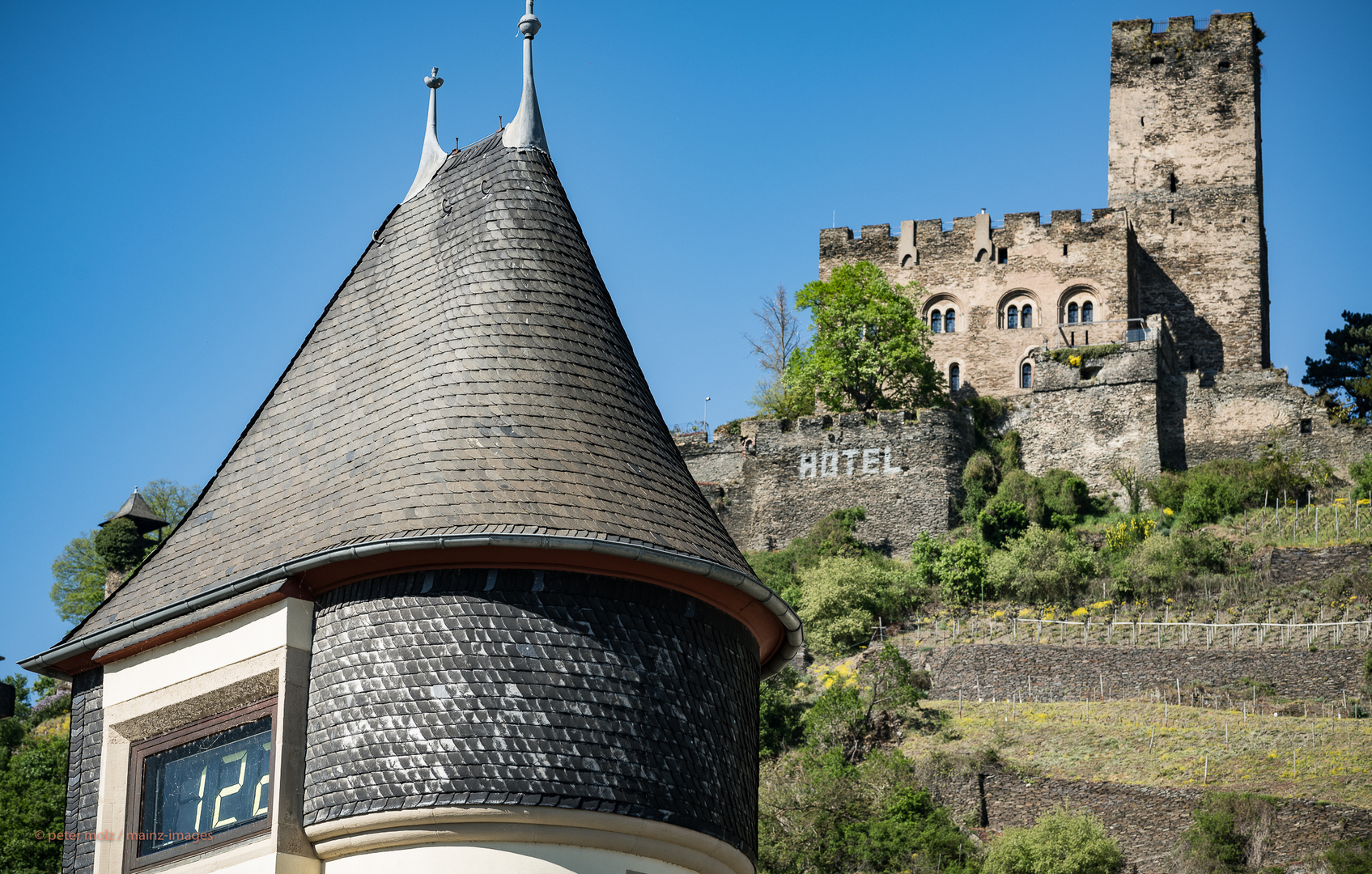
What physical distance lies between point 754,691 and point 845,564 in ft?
107

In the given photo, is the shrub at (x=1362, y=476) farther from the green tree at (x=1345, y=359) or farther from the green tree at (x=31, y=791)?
the green tree at (x=31, y=791)

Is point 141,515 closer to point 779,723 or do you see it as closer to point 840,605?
point 779,723

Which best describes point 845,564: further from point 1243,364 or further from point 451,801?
point 451,801

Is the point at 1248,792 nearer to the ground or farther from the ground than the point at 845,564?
nearer to the ground

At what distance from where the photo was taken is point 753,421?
5450cm

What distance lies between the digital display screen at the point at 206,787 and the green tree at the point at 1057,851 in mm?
21568

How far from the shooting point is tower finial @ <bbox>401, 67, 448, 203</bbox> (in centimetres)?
1466

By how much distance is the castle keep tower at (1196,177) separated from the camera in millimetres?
59656

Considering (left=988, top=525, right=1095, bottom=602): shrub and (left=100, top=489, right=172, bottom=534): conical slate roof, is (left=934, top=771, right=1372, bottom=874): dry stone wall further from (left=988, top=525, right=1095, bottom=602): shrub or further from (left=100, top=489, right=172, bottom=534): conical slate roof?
(left=100, top=489, right=172, bottom=534): conical slate roof

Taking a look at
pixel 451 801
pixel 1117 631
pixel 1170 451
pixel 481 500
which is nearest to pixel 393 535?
pixel 481 500

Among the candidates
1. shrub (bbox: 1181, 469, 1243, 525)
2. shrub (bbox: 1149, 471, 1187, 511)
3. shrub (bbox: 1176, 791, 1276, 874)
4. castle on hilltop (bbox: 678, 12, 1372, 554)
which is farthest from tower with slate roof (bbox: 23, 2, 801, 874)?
castle on hilltop (bbox: 678, 12, 1372, 554)

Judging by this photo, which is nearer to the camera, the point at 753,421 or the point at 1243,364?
the point at 753,421

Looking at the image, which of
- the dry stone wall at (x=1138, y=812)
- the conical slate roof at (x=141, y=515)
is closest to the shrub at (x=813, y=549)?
the dry stone wall at (x=1138, y=812)

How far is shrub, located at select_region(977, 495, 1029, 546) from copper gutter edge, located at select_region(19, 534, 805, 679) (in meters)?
35.1
